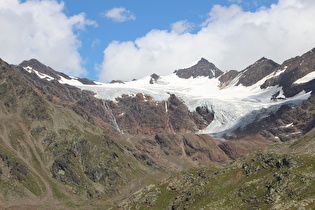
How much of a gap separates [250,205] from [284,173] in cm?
1601

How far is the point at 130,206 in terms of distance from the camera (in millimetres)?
160875

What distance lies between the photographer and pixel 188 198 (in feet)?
459

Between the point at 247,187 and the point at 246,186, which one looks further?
the point at 246,186

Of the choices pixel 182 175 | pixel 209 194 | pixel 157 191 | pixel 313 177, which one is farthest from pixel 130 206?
pixel 313 177

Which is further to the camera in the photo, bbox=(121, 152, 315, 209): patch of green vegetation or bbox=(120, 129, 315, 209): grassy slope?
bbox=(121, 152, 315, 209): patch of green vegetation

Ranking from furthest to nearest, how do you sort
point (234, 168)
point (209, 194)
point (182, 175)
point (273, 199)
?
1. point (182, 175)
2. point (234, 168)
3. point (209, 194)
4. point (273, 199)

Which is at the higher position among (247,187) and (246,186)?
(246,186)

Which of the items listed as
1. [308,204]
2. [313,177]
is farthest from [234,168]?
[308,204]

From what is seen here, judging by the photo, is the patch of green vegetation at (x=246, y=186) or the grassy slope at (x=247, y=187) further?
the patch of green vegetation at (x=246, y=186)

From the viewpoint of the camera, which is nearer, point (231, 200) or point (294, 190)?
point (294, 190)

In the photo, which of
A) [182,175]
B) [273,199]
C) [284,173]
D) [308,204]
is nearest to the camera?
[308,204]

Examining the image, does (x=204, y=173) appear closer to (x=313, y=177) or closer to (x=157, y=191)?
(x=157, y=191)

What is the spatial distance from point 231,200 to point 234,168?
105 feet

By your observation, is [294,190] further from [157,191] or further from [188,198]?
[157,191]
